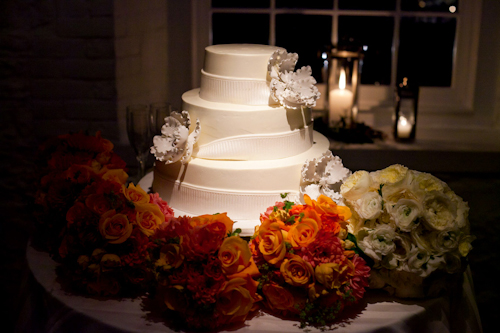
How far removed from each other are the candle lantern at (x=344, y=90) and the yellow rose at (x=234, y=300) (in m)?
1.57

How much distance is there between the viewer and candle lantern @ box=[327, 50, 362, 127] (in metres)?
2.48

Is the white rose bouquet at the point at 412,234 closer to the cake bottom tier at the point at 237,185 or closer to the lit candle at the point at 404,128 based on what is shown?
the cake bottom tier at the point at 237,185

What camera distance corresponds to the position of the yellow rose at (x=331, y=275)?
118 cm

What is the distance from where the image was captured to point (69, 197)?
146 centimetres

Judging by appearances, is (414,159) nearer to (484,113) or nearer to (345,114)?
(345,114)

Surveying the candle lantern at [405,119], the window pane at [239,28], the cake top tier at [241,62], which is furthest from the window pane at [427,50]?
the cake top tier at [241,62]

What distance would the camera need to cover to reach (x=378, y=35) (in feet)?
9.43

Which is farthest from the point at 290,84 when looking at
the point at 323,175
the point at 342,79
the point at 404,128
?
the point at 404,128

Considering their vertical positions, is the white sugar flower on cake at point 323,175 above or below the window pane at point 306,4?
below

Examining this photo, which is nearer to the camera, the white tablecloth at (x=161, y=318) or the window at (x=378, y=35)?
the white tablecloth at (x=161, y=318)

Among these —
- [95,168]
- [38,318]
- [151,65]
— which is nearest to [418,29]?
[151,65]

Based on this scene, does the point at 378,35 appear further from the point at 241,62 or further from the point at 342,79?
the point at 241,62

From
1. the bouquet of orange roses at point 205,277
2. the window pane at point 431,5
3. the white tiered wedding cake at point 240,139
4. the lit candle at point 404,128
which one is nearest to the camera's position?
the bouquet of orange roses at point 205,277

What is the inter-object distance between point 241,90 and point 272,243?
526 millimetres
